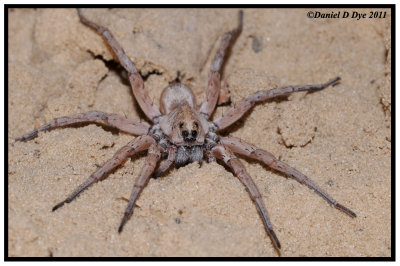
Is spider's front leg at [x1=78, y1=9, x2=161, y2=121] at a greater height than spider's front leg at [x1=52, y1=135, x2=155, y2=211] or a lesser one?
greater

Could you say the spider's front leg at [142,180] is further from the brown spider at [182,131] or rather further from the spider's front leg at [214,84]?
the spider's front leg at [214,84]

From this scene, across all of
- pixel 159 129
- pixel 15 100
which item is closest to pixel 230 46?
pixel 159 129

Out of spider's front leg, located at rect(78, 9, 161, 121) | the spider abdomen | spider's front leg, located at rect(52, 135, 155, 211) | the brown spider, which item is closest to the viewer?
spider's front leg, located at rect(52, 135, 155, 211)

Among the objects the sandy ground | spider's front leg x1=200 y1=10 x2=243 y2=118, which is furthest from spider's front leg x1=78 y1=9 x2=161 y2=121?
spider's front leg x1=200 y1=10 x2=243 y2=118

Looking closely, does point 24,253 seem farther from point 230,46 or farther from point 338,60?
point 338,60

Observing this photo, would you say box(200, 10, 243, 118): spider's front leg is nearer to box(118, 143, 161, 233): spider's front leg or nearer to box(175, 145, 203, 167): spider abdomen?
box(175, 145, 203, 167): spider abdomen

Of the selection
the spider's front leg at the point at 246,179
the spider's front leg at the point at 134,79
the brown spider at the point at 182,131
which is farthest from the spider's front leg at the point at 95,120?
the spider's front leg at the point at 246,179

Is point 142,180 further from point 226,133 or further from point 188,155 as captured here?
point 226,133
